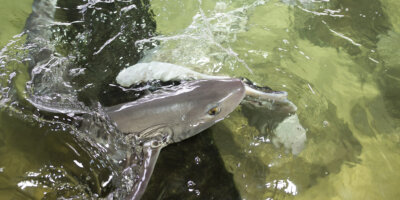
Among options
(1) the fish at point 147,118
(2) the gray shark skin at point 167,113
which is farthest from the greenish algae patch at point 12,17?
(2) the gray shark skin at point 167,113

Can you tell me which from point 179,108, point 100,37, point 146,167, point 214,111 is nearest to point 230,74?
point 214,111

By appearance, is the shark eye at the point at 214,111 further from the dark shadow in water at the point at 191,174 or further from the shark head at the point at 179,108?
the dark shadow in water at the point at 191,174

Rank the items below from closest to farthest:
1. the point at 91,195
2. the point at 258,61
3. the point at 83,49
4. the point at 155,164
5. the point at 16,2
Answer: the point at 91,195 → the point at 155,164 → the point at 83,49 → the point at 258,61 → the point at 16,2

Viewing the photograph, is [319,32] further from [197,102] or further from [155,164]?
[155,164]

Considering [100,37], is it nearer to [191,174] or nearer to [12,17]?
Answer: [12,17]

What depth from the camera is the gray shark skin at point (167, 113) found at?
190 cm

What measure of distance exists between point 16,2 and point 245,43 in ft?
7.46

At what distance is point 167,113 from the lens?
6.31 ft

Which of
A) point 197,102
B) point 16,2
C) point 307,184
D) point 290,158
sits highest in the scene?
point 16,2

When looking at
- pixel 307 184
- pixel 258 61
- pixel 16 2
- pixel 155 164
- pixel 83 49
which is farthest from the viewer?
pixel 16 2

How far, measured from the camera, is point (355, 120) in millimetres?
2559

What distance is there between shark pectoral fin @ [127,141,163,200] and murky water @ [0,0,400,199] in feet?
0.38

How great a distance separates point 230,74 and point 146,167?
1078 mm

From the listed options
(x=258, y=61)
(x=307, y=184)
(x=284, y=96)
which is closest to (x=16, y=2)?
(x=258, y=61)
